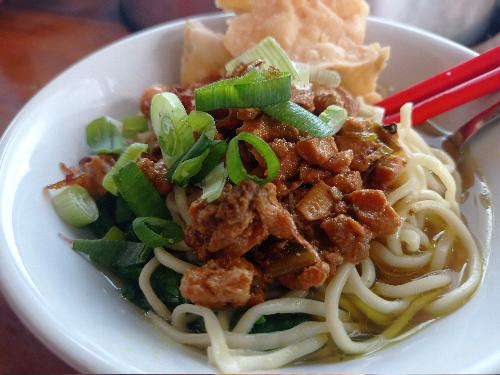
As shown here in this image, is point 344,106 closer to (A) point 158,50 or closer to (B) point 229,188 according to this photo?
(B) point 229,188

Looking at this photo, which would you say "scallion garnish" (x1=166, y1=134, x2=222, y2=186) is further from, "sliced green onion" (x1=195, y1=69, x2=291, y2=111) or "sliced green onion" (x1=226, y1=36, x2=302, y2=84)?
"sliced green onion" (x1=226, y1=36, x2=302, y2=84)

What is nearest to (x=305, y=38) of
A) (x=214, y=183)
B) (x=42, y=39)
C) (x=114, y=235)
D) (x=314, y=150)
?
(x=314, y=150)

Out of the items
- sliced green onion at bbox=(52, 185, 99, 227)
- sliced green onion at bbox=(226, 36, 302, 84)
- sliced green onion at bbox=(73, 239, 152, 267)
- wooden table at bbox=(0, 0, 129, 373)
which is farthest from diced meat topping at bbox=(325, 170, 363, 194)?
wooden table at bbox=(0, 0, 129, 373)

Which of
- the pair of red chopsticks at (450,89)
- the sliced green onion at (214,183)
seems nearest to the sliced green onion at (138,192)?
the sliced green onion at (214,183)

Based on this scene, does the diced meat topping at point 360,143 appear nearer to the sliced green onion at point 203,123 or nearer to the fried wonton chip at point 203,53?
the sliced green onion at point 203,123

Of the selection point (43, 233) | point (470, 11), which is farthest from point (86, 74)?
point (470, 11)

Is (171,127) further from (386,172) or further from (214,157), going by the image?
(386,172)
